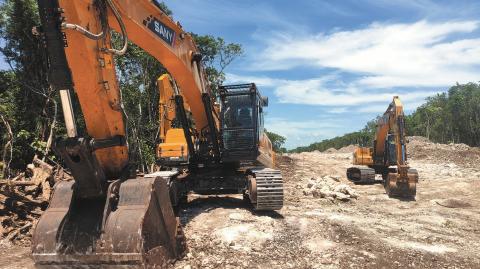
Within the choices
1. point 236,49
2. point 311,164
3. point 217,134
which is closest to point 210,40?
point 236,49

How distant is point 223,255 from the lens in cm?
653

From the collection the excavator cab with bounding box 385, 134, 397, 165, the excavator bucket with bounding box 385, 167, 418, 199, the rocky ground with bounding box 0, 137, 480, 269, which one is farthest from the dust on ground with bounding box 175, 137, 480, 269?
the excavator cab with bounding box 385, 134, 397, 165

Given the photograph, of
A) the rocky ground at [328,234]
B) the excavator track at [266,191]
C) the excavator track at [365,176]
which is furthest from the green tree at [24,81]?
the excavator track at [365,176]

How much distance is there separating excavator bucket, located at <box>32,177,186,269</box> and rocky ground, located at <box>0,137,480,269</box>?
0.91m

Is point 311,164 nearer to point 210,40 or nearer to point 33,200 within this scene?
point 210,40

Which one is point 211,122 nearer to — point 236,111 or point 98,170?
point 236,111

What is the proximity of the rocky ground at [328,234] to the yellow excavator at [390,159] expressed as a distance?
107cm

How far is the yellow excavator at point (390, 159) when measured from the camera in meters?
14.6

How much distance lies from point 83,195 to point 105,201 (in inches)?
10.2

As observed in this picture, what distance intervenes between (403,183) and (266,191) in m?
7.14

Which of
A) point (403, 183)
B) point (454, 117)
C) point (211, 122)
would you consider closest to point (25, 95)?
point (211, 122)

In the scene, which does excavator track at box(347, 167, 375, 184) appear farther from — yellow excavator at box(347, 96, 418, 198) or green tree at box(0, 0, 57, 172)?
green tree at box(0, 0, 57, 172)

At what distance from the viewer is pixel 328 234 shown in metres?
7.98

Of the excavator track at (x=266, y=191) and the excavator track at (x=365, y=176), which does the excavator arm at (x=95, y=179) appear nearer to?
the excavator track at (x=266, y=191)
